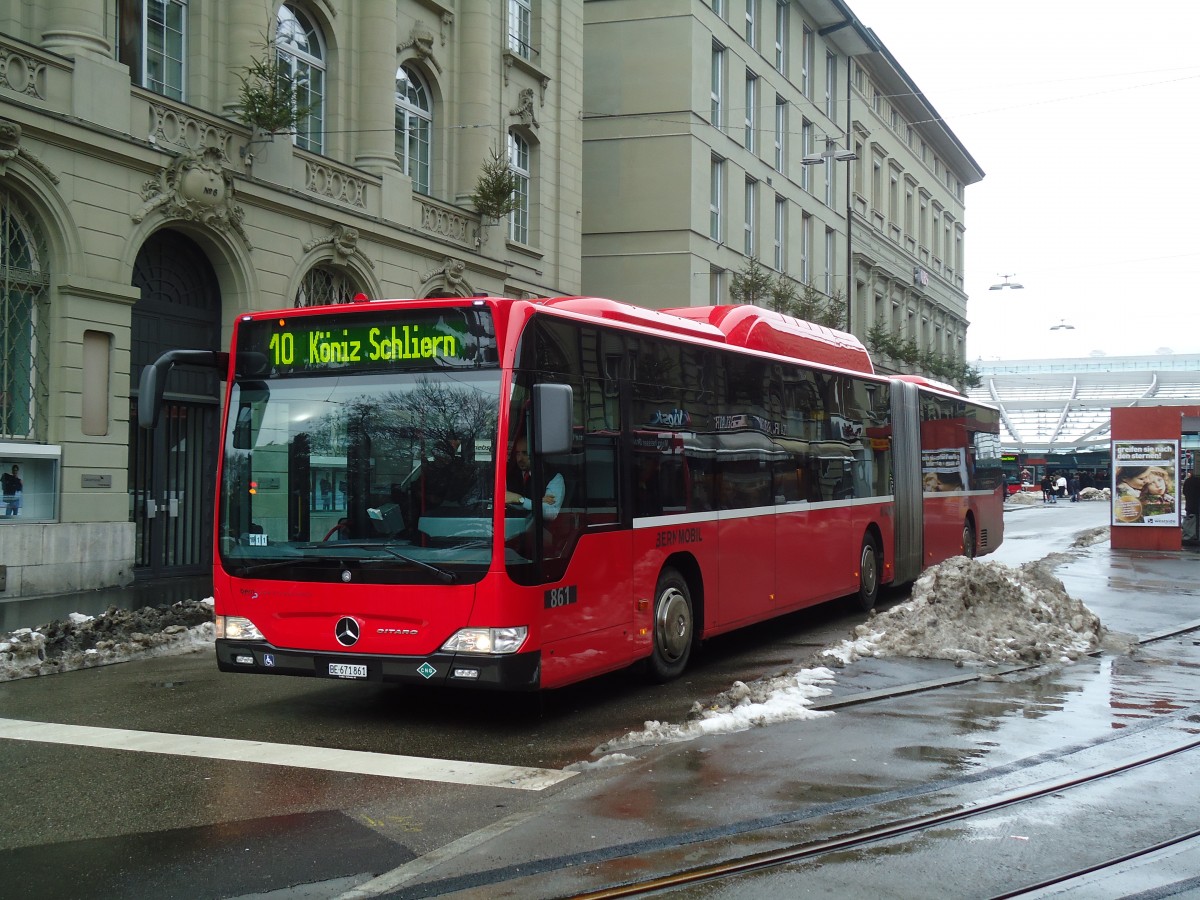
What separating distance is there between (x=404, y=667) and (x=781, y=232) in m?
35.3

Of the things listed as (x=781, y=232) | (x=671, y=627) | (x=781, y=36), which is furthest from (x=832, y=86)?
(x=671, y=627)

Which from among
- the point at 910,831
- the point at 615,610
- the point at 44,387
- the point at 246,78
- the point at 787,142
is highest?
the point at 787,142

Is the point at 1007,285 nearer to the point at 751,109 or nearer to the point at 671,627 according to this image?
the point at 751,109

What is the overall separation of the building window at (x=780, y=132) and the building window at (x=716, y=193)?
15.8 feet

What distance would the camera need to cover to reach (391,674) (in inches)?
323

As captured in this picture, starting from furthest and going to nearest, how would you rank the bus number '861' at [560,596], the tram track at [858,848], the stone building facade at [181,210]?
the stone building facade at [181,210] < the bus number '861' at [560,596] < the tram track at [858,848]

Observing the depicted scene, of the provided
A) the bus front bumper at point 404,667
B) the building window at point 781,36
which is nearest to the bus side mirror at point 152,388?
the bus front bumper at point 404,667

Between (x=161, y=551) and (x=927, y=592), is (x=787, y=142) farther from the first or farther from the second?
(x=927, y=592)

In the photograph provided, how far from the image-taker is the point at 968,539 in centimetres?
2008

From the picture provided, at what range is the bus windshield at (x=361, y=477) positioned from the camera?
8078 mm

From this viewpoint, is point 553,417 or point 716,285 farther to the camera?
point 716,285

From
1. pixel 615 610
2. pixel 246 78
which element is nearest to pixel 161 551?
pixel 246 78

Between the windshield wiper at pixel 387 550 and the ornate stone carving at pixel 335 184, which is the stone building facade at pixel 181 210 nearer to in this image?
the ornate stone carving at pixel 335 184

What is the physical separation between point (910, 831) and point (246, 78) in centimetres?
1675
